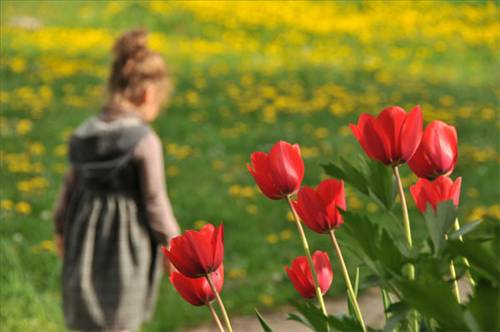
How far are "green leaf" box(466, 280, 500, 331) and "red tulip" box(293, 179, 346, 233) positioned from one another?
1.14 feet

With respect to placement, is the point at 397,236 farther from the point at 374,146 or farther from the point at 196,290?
the point at 196,290

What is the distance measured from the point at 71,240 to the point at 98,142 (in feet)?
1.35

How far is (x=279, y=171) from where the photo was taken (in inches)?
42.6

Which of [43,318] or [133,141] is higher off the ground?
[133,141]

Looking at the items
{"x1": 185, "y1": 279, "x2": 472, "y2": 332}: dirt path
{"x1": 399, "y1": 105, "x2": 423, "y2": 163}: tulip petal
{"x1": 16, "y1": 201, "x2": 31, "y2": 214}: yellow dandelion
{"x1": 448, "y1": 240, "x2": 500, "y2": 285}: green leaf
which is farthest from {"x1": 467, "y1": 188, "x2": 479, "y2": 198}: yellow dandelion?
{"x1": 448, "y1": 240, "x2": 500, "y2": 285}: green leaf

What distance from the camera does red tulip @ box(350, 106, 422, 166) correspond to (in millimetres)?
1020

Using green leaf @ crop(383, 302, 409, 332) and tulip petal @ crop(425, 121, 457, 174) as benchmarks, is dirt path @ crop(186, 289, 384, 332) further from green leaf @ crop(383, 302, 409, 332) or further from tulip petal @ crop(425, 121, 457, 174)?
green leaf @ crop(383, 302, 409, 332)

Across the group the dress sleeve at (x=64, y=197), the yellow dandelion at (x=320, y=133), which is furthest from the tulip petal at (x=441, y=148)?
the yellow dandelion at (x=320, y=133)

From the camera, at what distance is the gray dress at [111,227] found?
155 inches

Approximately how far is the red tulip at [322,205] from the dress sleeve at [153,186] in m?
2.83

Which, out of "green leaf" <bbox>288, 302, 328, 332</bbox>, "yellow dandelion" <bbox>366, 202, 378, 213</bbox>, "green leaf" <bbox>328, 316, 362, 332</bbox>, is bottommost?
"yellow dandelion" <bbox>366, 202, 378, 213</bbox>

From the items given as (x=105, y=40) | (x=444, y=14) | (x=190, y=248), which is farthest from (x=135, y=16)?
(x=190, y=248)

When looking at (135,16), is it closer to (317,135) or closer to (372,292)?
(317,135)

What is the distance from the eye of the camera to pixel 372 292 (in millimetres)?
5586
